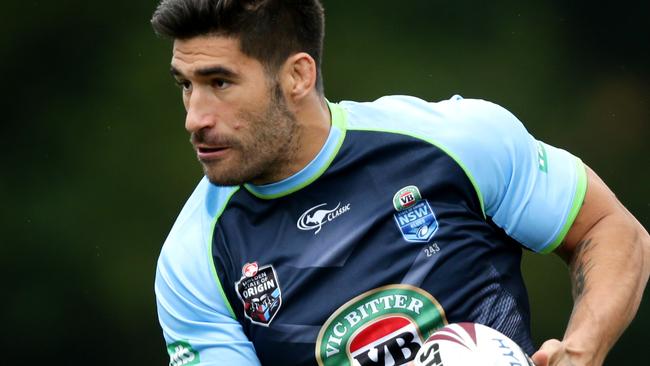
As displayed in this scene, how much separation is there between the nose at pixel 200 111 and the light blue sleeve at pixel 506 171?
55cm

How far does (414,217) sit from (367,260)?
0.19 m

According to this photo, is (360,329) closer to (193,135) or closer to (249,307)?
(249,307)

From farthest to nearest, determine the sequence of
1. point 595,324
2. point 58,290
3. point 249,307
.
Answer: point 58,290, point 249,307, point 595,324

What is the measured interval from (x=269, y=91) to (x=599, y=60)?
3646mm

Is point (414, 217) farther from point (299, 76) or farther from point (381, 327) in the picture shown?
point (299, 76)

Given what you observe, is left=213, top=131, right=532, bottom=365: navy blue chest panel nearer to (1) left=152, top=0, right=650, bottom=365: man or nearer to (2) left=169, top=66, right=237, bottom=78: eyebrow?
(1) left=152, top=0, right=650, bottom=365: man

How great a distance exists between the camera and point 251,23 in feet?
12.9

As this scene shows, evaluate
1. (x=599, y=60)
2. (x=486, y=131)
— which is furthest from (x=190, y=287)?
(x=599, y=60)

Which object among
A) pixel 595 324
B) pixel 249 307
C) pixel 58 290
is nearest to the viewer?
pixel 595 324

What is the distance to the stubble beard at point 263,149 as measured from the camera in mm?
3908

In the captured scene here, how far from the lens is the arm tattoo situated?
3918mm

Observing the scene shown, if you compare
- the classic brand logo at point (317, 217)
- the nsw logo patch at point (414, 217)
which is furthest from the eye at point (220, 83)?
the nsw logo patch at point (414, 217)

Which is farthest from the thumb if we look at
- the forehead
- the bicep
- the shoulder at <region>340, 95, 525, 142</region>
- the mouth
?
the forehead

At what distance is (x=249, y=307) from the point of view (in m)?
3.98
